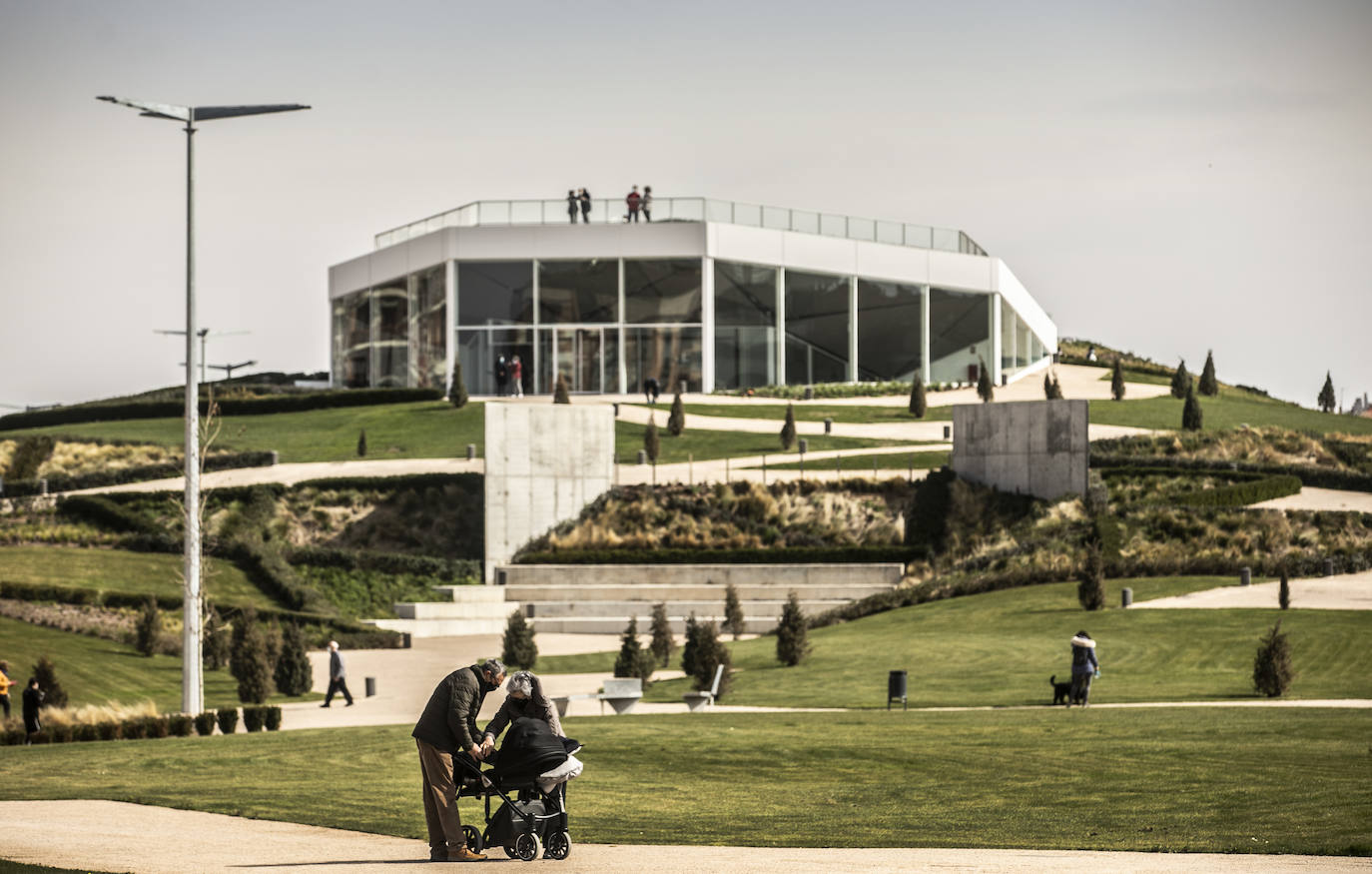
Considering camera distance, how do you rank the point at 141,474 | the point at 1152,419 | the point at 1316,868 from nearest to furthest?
Answer: the point at 1316,868, the point at 141,474, the point at 1152,419

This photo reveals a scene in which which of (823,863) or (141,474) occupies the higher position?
(141,474)

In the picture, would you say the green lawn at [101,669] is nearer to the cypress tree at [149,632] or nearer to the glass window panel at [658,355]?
the cypress tree at [149,632]

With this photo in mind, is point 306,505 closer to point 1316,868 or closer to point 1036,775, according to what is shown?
point 1036,775

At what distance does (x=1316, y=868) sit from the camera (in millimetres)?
11562

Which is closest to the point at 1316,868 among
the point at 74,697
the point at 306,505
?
the point at 74,697

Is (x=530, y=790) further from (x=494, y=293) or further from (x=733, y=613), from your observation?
(x=494, y=293)

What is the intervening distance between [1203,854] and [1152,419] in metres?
47.0

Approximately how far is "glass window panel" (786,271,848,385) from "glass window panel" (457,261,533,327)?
11006 millimetres

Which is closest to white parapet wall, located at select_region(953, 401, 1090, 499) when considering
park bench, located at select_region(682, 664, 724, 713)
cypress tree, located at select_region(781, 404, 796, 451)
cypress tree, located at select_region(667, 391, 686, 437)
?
cypress tree, located at select_region(781, 404, 796, 451)

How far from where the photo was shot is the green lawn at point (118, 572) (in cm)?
3847

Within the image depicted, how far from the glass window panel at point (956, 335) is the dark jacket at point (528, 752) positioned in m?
63.4

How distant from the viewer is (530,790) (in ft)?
40.0

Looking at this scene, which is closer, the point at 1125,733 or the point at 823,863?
Answer: the point at 823,863

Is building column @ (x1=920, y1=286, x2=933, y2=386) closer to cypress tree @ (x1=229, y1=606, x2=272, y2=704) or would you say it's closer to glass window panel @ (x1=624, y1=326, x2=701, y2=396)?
glass window panel @ (x1=624, y1=326, x2=701, y2=396)
